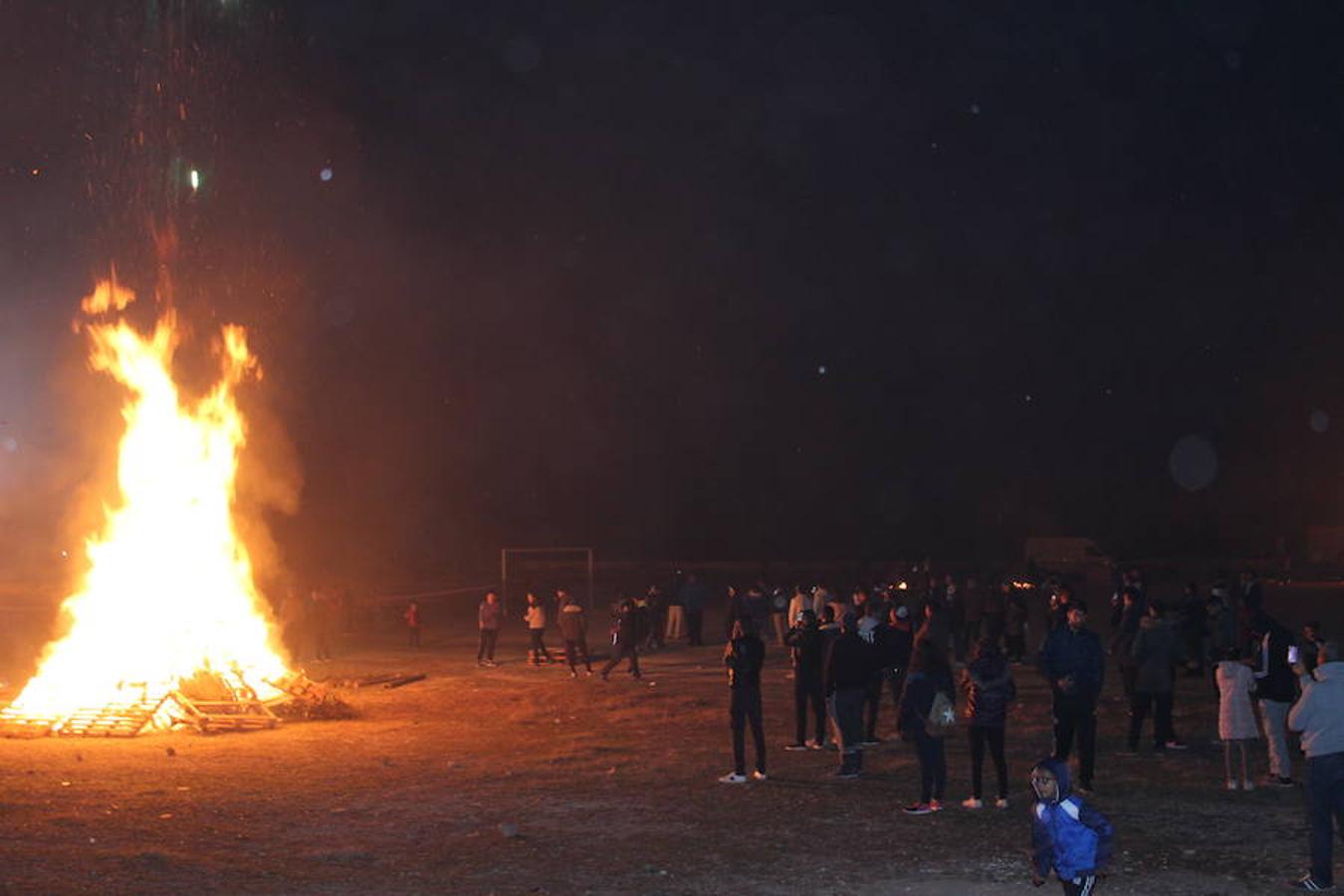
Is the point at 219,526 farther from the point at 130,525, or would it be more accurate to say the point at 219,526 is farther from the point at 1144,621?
the point at 1144,621

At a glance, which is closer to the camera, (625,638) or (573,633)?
(625,638)

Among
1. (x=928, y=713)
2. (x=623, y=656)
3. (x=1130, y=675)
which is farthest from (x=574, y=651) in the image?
(x=928, y=713)

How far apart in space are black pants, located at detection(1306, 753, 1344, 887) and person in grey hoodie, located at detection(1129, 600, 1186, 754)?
5.70 meters

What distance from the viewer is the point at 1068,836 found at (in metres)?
6.87

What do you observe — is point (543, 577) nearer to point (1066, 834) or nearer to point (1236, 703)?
point (1236, 703)

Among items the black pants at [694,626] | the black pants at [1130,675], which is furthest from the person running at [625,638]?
the black pants at [1130,675]

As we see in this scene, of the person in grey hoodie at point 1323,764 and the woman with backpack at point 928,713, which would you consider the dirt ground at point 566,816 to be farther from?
the person in grey hoodie at point 1323,764

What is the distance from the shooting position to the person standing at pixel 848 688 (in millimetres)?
13523

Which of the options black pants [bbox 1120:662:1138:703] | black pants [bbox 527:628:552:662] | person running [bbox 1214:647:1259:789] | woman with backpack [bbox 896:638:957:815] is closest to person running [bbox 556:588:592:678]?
black pants [bbox 527:628:552:662]

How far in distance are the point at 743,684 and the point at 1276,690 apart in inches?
208

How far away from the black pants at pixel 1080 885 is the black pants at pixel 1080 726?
6277mm

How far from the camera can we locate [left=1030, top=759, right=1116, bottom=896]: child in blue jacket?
6.84 meters

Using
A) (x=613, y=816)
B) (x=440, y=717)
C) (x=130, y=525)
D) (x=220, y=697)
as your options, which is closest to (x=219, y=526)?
(x=130, y=525)

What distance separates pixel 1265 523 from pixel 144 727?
73669 millimetres
